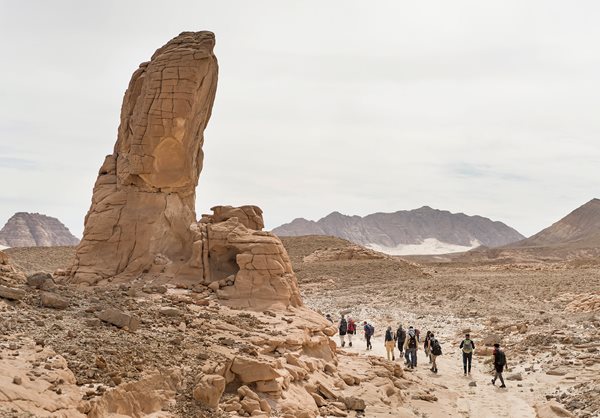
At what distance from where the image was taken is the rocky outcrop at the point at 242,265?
48.3 ft

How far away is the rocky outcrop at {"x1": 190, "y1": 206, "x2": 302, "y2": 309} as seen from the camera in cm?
1472

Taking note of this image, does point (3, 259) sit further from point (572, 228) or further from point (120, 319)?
point (572, 228)

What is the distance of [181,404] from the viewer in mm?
9164

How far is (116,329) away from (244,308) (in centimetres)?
424

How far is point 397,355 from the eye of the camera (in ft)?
66.1

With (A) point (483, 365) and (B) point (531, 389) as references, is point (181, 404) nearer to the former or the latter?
(B) point (531, 389)

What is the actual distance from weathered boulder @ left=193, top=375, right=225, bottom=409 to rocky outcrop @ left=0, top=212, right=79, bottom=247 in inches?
5051

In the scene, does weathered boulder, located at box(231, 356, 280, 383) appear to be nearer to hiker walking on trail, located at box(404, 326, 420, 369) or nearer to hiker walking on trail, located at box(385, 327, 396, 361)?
hiker walking on trail, located at box(404, 326, 420, 369)

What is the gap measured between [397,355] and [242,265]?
783 cm

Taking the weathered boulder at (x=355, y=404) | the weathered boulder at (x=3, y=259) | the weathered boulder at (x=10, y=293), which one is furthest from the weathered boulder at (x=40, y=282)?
the weathered boulder at (x=355, y=404)

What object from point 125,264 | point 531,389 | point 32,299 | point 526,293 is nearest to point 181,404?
point 32,299

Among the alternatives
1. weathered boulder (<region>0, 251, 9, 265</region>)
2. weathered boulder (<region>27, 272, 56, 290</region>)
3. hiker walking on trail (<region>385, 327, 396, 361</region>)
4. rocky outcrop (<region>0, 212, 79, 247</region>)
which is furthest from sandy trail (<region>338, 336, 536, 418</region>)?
rocky outcrop (<region>0, 212, 79, 247</region>)

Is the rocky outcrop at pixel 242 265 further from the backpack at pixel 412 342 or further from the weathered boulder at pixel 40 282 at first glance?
the weathered boulder at pixel 40 282

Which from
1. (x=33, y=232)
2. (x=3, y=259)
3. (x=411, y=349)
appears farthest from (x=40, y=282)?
(x=33, y=232)
